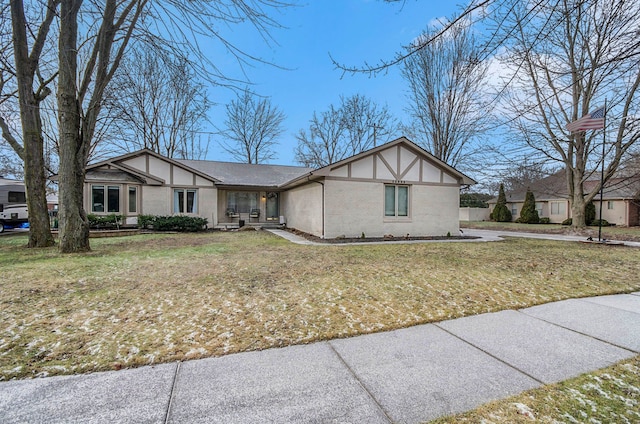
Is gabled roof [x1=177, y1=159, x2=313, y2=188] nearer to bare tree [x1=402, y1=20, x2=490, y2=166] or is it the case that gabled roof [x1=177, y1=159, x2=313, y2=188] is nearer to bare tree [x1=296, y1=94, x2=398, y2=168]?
bare tree [x1=296, y1=94, x2=398, y2=168]

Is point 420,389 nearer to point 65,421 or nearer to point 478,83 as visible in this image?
point 65,421

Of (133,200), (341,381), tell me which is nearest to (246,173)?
(133,200)

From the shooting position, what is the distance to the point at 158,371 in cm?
229

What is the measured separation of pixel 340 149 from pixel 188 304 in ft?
84.6

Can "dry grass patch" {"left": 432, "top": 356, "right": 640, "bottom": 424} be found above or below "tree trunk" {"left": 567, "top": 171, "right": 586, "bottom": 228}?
below

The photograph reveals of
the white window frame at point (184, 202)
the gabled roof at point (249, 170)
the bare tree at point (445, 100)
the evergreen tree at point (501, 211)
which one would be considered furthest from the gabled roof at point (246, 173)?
the evergreen tree at point (501, 211)

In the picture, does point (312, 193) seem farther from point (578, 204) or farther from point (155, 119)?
point (155, 119)

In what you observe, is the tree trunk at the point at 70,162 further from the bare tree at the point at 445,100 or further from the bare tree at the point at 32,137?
the bare tree at the point at 445,100

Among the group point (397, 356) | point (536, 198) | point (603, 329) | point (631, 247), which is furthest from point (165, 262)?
point (536, 198)

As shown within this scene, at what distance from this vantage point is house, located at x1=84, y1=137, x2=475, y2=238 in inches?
454

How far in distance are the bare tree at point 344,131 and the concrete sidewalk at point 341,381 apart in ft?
78.3

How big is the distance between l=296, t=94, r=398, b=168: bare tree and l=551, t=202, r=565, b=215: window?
1681 cm

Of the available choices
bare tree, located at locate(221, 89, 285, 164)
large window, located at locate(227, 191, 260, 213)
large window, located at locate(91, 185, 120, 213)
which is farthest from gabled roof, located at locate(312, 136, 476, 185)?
bare tree, located at locate(221, 89, 285, 164)

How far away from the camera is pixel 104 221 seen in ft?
44.6
